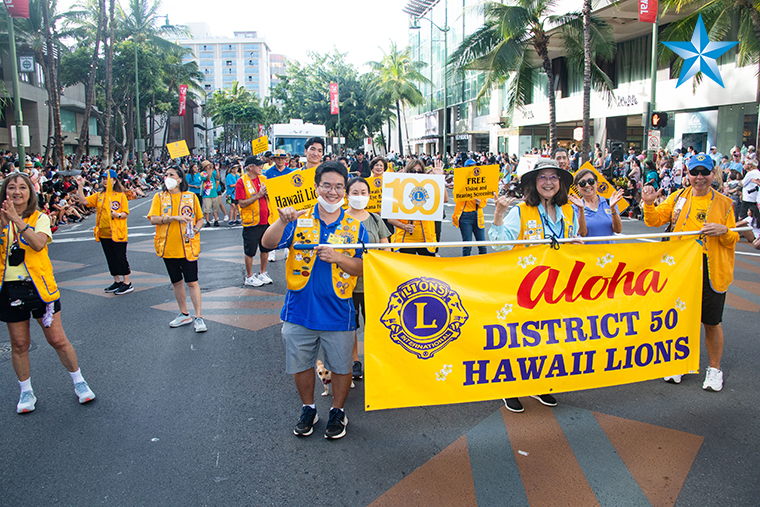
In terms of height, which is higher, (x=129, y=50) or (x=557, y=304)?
(x=129, y=50)

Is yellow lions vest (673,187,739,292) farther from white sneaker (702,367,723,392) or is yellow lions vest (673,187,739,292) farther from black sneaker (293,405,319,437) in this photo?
black sneaker (293,405,319,437)

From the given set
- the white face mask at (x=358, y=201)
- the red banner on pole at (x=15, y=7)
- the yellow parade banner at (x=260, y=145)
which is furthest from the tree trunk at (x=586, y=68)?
the white face mask at (x=358, y=201)

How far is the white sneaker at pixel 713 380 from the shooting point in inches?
182

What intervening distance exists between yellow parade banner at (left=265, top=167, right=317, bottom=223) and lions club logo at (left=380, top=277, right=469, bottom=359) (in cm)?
159

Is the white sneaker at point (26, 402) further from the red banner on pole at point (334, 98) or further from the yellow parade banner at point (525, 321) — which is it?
the red banner on pole at point (334, 98)

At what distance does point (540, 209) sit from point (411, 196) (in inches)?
69.3

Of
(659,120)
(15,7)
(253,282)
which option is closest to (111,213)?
(253,282)

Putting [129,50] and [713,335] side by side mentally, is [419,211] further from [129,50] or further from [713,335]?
[129,50]

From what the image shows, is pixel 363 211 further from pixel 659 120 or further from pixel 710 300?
pixel 659 120

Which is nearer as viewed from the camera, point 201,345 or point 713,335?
point 713,335

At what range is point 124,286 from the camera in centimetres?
851

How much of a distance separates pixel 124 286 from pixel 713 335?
7583 millimetres

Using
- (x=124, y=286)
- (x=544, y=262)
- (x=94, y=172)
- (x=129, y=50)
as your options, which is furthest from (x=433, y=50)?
(x=544, y=262)

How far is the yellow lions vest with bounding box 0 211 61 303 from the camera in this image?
4309mm
